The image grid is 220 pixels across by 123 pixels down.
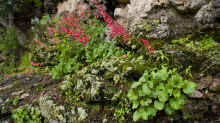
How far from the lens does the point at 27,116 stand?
9.81 ft

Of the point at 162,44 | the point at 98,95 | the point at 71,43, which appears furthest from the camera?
the point at 71,43

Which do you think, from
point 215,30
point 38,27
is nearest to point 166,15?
point 215,30

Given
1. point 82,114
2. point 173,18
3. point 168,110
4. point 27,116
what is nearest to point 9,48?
point 27,116

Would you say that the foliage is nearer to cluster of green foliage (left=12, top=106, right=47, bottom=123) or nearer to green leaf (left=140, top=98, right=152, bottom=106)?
green leaf (left=140, top=98, right=152, bottom=106)

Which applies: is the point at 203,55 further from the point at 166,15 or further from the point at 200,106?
the point at 166,15

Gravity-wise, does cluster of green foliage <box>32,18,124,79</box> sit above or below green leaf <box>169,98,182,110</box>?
above

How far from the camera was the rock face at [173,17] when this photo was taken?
2.85 m

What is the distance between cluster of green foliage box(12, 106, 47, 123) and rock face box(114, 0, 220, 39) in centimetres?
281

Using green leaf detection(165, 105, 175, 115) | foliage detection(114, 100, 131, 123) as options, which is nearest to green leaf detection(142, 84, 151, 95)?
green leaf detection(165, 105, 175, 115)

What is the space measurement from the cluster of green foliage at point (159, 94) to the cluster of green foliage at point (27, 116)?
228 centimetres

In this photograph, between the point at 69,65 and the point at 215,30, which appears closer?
the point at 215,30

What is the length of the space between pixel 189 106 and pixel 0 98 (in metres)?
4.47

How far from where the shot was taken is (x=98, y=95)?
8.08ft

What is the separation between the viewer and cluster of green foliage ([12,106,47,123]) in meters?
2.97
